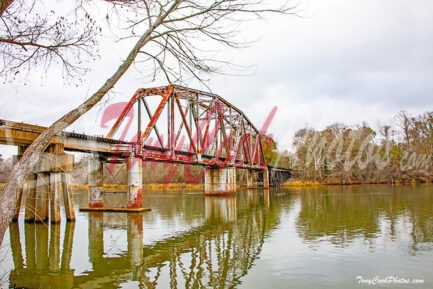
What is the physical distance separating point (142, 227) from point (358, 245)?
1019 centimetres

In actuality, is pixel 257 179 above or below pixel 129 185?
below

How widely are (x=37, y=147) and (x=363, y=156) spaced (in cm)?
7964

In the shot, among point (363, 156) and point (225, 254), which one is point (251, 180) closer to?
point (363, 156)

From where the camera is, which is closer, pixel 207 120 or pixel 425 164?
pixel 207 120

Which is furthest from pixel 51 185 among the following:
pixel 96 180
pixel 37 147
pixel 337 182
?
pixel 337 182

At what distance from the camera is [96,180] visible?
26.2 m

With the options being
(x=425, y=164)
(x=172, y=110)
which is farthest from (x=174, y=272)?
(x=425, y=164)

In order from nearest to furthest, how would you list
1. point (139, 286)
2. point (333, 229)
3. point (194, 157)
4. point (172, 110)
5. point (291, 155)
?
point (139, 286) < point (333, 229) < point (172, 110) < point (194, 157) < point (291, 155)

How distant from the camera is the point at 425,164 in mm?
73250

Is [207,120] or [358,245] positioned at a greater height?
[207,120]

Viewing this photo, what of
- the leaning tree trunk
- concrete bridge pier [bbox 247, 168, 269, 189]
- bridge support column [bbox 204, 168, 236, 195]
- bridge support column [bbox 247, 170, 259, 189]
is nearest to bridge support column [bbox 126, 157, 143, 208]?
the leaning tree trunk

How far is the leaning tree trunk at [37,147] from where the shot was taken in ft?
20.3

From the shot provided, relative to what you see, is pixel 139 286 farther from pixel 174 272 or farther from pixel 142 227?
pixel 142 227

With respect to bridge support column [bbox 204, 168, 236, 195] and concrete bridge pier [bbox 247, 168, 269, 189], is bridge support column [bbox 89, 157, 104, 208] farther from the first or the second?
concrete bridge pier [bbox 247, 168, 269, 189]
